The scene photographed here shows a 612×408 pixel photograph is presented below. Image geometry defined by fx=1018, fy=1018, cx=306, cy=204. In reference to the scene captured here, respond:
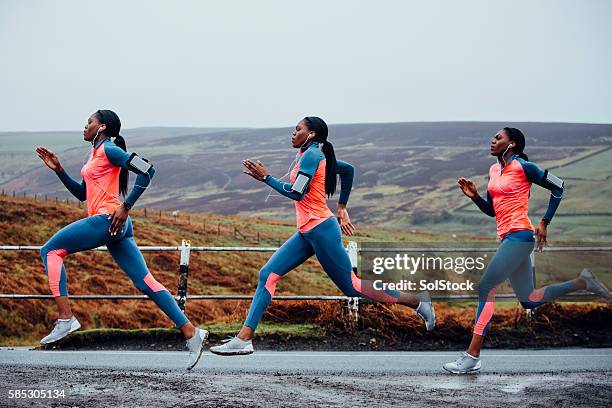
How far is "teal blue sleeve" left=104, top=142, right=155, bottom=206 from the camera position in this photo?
28.8ft

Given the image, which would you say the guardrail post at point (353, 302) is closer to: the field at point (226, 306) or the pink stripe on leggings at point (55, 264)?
the field at point (226, 306)

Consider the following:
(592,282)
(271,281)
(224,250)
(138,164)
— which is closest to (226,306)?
(224,250)

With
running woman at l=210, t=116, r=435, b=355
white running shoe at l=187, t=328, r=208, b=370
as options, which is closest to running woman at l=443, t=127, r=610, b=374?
running woman at l=210, t=116, r=435, b=355

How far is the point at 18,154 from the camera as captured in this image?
144 meters

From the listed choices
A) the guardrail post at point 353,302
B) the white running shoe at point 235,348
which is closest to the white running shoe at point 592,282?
the white running shoe at point 235,348

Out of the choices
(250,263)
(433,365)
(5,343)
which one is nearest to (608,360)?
(433,365)

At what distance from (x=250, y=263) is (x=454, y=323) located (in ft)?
59.0

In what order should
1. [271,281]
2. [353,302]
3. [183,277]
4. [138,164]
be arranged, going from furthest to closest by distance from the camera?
[353,302]
[183,277]
[271,281]
[138,164]

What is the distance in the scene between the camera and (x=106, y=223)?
897 cm

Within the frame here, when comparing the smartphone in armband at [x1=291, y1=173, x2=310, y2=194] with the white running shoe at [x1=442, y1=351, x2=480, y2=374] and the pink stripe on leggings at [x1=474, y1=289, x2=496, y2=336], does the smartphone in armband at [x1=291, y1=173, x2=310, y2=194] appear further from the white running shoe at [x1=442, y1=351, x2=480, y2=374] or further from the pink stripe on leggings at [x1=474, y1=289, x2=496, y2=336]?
the white running shoe at [x1=442, y1=351, x2=480, y2=374]

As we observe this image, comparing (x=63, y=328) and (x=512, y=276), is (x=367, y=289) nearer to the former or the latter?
(x=512, y=276)

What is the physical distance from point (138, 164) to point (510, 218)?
3481mm

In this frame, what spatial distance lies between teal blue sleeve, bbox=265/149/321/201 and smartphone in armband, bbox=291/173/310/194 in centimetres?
2

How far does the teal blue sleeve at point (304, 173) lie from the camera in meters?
8.67
